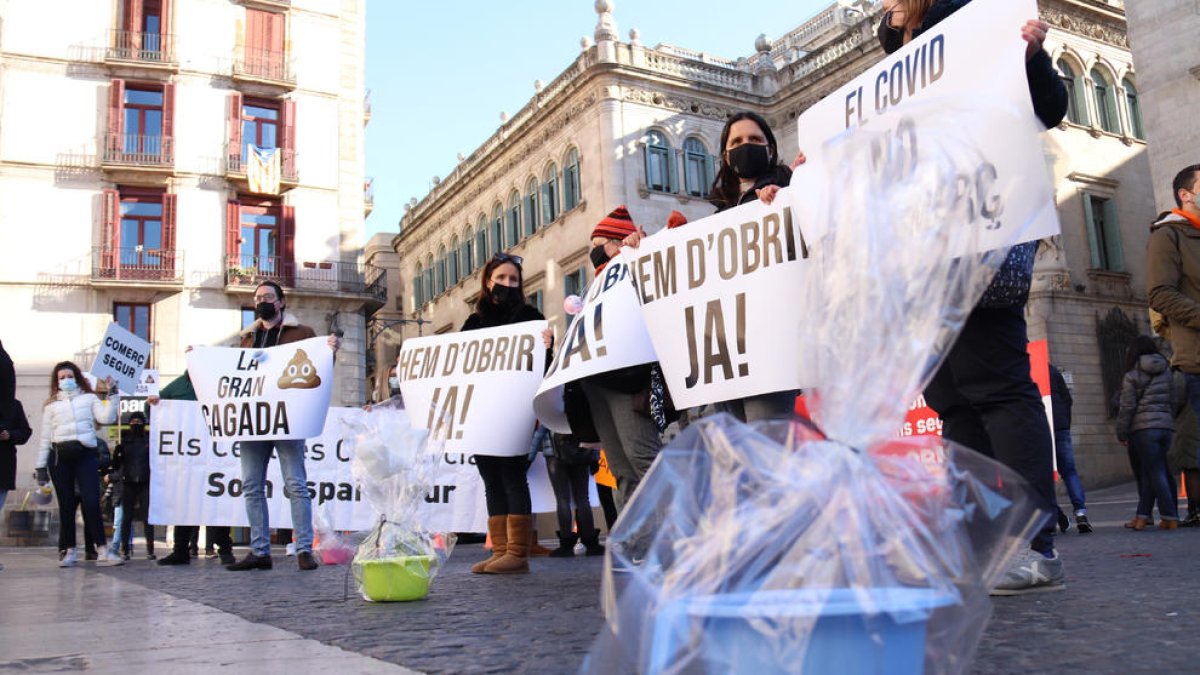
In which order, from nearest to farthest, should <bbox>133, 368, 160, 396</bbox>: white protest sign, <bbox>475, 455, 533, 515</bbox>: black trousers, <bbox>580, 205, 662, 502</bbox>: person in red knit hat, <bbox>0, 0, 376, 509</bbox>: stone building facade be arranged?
1. <bbox>580, 205, 662, 502</bbox>: person in red knit hat
2. <bbox>475, 455, 533, 515</bbox>: black trousers
3. <bbox>133, 368, 160, 396</bbox>: white protest sign
4. <bbox>0, 0, 376, 509</bbox>: stone building facade

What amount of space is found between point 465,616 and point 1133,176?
93.8ft

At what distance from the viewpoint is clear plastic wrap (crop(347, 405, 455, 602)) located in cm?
431

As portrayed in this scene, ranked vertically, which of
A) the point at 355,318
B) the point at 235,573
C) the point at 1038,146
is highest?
the point at 355,318

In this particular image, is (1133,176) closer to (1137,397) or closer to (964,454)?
(1137,397)

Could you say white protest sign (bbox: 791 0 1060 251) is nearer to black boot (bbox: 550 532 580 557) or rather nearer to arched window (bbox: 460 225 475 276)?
black boot (bbox: 550 532 580 557)

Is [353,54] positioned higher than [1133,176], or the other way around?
[353,54]

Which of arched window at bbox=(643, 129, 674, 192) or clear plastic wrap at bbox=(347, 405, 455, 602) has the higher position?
arched window at bbox=(643, 129, 674, 192)

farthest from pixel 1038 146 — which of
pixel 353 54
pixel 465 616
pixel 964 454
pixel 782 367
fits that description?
pixel 353 54

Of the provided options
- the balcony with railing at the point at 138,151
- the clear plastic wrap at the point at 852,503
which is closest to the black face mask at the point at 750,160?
the clear plastic wrap at the point at 852,503

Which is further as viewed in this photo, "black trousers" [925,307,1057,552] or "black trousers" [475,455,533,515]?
"black trousers" [475,455,533,515]

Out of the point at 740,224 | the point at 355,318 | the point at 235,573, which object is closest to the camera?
the point at 740,224

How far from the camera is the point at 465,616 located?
359 cm

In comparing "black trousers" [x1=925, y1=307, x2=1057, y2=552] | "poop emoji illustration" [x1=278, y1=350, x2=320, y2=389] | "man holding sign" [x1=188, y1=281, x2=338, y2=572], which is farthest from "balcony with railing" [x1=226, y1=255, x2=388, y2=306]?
"black trousers" [x1=925, y1=307, x2=1057, y2=552]

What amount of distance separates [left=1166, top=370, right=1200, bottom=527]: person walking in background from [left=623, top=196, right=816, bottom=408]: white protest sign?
5.65 meters
